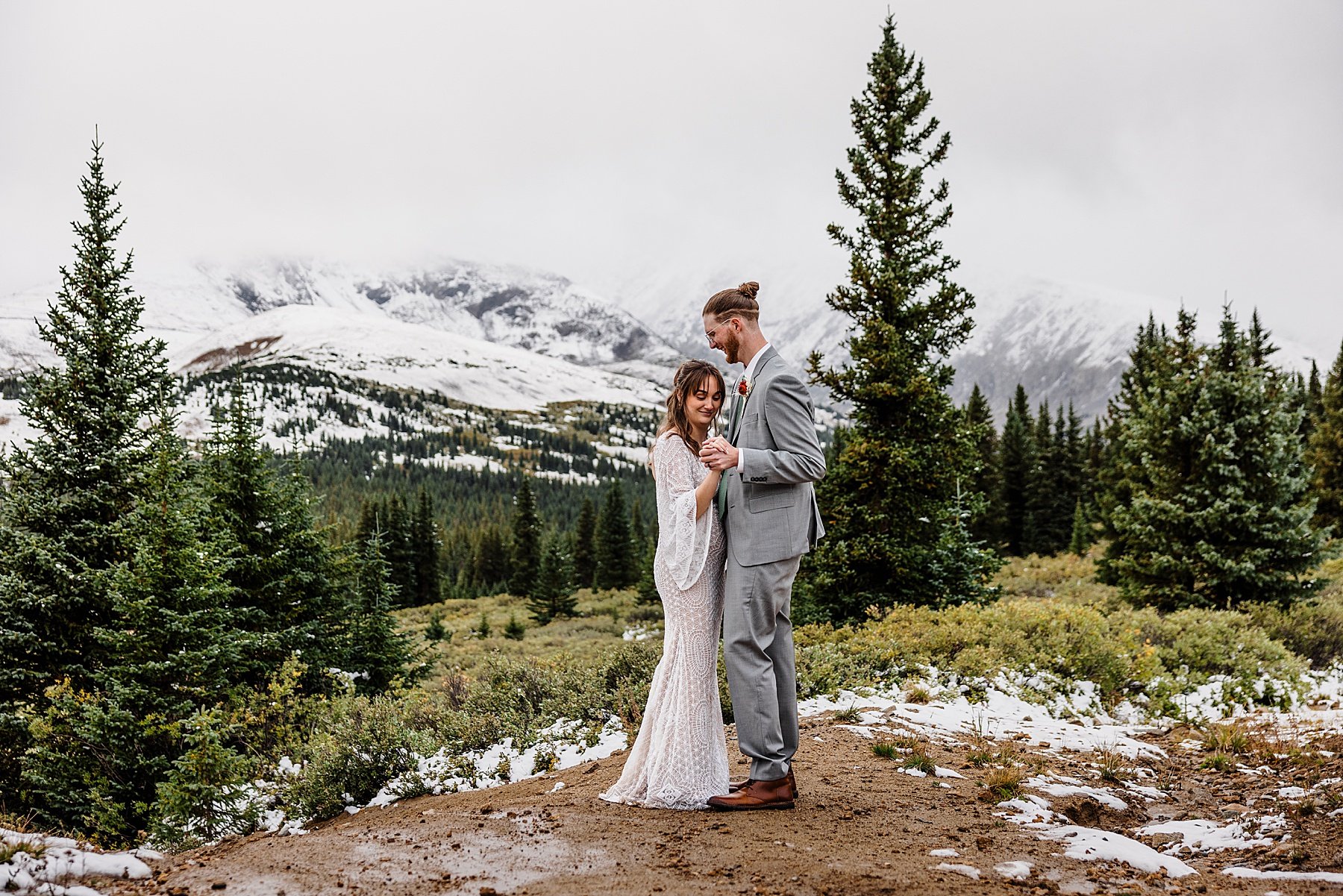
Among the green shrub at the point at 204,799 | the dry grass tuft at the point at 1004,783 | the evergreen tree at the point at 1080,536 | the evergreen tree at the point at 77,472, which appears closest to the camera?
the dry grass tuft at the point at 1004,783

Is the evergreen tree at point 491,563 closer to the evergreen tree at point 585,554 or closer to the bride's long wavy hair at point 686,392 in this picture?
the evergreen tree at point 585,554

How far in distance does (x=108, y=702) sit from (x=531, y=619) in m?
44.0

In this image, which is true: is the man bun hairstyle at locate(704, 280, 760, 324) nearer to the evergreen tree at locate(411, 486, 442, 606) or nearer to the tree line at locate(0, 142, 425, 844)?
the tree line at locate(0, 142, 425, 844)

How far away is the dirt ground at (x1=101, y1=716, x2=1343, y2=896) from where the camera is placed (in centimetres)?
377

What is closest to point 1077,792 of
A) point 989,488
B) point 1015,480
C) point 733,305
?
point 733,305

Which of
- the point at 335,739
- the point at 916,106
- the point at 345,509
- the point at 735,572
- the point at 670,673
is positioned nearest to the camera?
the point at 735,572

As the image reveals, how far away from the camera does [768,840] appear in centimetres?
436

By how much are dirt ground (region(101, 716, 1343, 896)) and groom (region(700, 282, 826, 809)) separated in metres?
0.41

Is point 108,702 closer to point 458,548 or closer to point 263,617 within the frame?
point 263,617

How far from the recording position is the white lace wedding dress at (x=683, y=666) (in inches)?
199

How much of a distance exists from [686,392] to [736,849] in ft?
8.47

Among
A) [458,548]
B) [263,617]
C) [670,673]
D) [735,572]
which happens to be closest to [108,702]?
[263,617]

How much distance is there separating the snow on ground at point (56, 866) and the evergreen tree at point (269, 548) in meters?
9.48

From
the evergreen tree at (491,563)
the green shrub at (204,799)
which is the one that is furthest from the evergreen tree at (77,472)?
the evergreen tree at (491,563)
